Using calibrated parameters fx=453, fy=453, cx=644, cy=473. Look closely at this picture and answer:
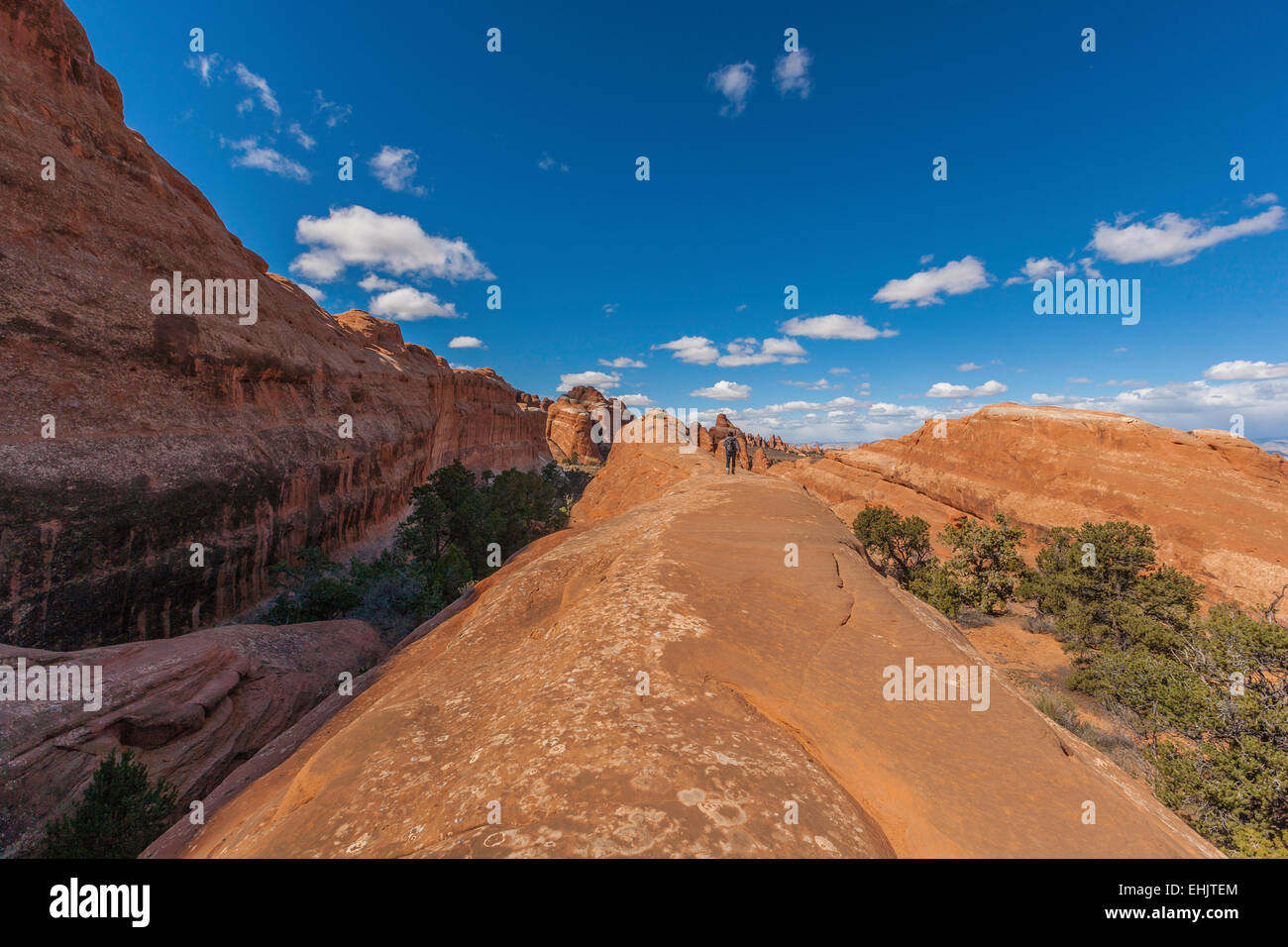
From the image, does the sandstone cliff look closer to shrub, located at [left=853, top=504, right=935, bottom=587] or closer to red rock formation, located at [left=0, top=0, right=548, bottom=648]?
shrub, located at [left=853, top=504, right=935, bottom=587]

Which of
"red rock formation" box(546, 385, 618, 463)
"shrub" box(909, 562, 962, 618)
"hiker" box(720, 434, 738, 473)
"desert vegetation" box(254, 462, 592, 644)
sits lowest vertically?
"shrub" box(909, 562, 962, 618)

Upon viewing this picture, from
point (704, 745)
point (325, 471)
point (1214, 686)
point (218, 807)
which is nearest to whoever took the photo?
point (704, 745)

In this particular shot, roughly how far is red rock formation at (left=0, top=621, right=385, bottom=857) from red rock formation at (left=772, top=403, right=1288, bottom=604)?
35359mm

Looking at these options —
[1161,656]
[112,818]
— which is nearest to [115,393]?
[112,818]

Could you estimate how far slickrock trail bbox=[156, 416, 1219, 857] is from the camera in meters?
2.83

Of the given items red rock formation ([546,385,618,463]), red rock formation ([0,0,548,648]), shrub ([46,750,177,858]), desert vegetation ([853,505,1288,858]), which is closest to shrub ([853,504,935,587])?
desert vegetation ([853,505,1288,858])

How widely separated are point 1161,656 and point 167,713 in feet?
82.3

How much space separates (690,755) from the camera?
3.28 m

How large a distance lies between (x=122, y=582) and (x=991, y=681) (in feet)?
69.8

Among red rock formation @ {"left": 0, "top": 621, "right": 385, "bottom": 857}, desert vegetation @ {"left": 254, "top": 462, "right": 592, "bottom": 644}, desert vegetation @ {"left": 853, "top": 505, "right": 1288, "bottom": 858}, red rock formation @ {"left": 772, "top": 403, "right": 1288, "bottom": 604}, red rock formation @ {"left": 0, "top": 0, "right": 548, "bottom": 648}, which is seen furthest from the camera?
red rock formation @ {"left": 772, "top": 403, "right": 1288, "bottom": 604}

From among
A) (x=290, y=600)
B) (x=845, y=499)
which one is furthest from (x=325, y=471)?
(x=845, y=499)

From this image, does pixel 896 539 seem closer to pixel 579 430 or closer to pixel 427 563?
pixel 427 563

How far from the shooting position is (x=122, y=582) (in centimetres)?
1359
